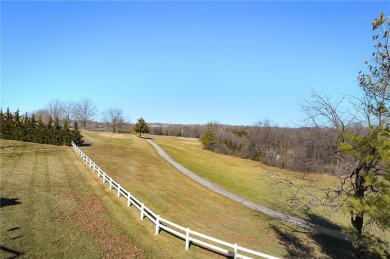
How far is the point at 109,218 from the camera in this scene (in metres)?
17.5

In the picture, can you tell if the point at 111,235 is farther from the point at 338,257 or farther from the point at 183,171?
the point at 183,171

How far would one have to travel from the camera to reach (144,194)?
25016 mm

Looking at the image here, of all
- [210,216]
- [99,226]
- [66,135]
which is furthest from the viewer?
[66,135]

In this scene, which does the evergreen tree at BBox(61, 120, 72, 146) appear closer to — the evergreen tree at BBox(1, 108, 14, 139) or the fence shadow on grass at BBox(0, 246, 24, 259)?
the evergreen tree at BBox(1, 108, 14, 139)

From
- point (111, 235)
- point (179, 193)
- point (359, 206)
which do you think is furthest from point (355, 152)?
point (179, 193)

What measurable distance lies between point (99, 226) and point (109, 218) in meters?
1.54

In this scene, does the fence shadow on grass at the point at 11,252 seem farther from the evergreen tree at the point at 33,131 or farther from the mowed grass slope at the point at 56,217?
the evergreen tree at the point at 33,131

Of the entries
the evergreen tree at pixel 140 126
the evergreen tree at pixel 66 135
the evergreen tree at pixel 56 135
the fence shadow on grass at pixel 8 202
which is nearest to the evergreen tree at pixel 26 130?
the evergreen tree at pixel 56 135

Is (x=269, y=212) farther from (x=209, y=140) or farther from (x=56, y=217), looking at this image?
(x=209, y=140)

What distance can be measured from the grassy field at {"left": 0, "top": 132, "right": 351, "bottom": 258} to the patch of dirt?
0.15 ft

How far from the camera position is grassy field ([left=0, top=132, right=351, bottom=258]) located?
13.6 m

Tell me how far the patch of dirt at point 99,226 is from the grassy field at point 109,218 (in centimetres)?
5

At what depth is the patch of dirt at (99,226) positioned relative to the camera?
13.5 m

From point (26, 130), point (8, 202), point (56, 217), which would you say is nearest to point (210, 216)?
point (56, 217)
